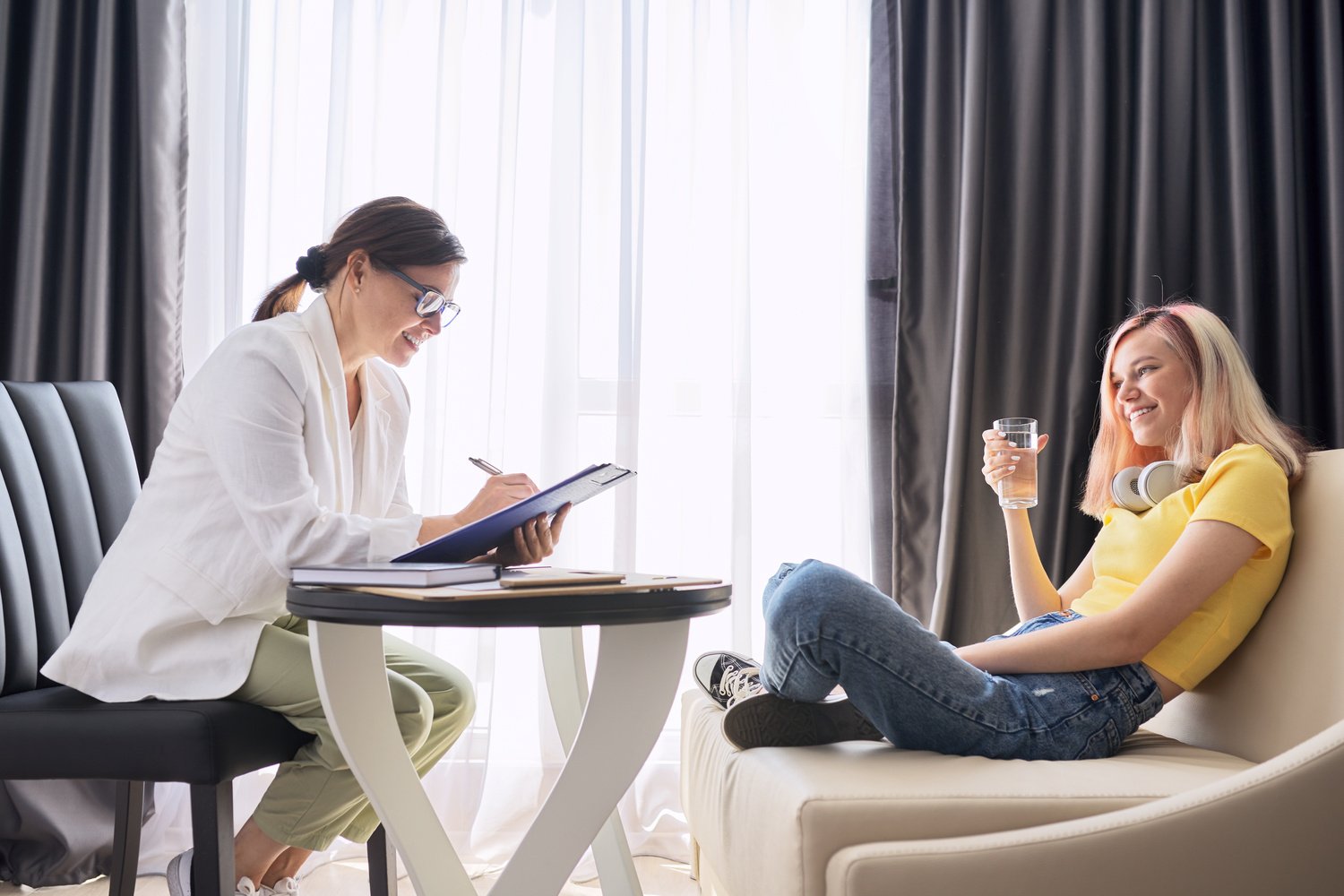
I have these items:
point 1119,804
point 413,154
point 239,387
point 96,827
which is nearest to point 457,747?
point 96,827

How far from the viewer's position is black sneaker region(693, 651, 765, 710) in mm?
1600

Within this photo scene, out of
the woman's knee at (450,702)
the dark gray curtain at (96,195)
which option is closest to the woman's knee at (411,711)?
the woman's knee at (450,702)

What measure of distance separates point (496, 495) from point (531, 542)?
4.5 inches

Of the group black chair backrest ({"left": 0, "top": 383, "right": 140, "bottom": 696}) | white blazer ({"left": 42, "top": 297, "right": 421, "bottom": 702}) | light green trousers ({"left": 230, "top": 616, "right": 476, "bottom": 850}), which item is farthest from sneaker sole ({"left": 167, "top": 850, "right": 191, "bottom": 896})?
black chair backrest ({"left": 0, "top": 383, "right": 140, "bottom": 696})

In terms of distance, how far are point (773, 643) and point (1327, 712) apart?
714 mm

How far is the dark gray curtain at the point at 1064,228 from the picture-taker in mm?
2410

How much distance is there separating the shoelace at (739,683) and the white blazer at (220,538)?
556mm

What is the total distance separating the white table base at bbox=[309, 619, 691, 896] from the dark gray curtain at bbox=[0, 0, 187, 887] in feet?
4.78

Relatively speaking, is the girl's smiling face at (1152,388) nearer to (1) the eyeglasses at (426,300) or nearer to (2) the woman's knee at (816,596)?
(2) the woman's knee at (816,596)

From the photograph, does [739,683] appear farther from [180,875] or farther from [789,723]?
[180,875]

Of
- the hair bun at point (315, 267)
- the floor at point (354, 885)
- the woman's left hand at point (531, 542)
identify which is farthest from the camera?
the floor at point (354, 885)

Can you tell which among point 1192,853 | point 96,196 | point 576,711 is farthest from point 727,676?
point 96,196

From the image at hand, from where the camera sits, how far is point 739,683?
1.63 meters

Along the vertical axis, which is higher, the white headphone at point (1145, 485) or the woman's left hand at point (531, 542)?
the white headphone at point (1145, 485)
